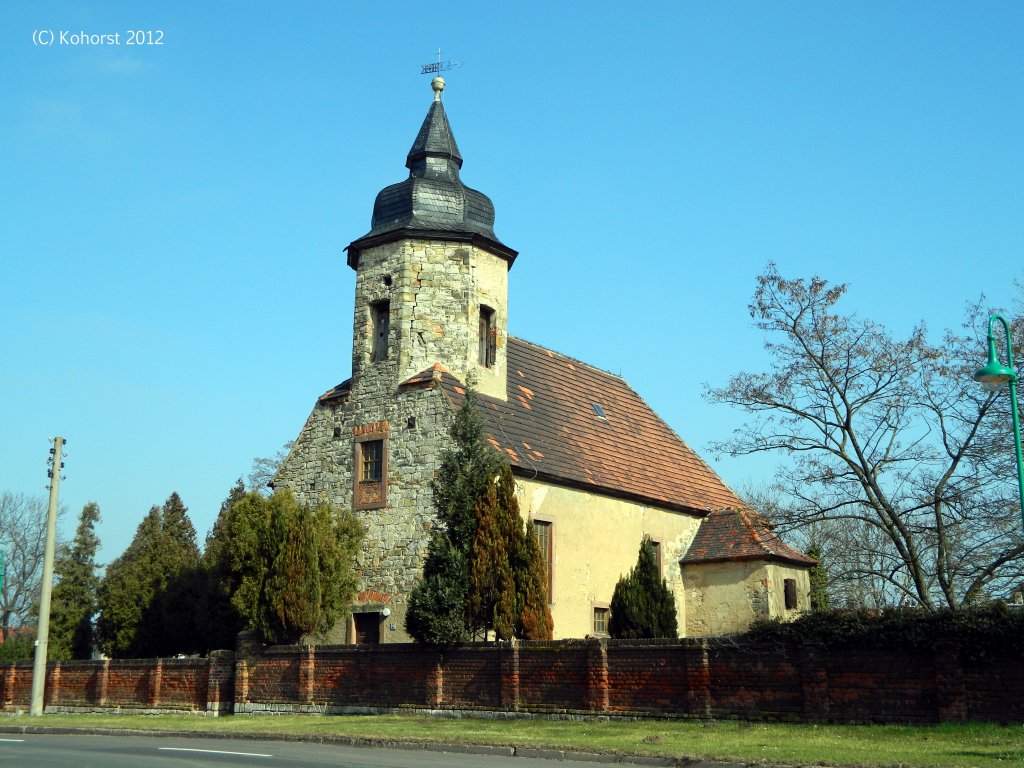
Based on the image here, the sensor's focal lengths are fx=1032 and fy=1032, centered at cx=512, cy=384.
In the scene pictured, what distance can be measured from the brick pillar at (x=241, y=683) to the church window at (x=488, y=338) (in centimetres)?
981

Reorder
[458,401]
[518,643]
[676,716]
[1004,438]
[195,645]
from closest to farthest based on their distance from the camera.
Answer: [676,716] → [518,643] → [1004,438] → [458,401] → [195,645]

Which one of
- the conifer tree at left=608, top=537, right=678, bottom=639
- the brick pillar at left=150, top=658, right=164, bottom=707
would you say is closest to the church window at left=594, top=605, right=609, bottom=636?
the conifer tree at left=608, top=537, right=678, bottom=639

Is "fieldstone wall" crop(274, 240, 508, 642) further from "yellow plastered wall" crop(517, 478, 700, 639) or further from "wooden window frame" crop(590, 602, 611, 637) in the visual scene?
"wooden window frame" crop(590, 602, 611, 637)

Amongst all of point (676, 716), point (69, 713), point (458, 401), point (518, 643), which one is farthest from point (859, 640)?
point (69, 713)

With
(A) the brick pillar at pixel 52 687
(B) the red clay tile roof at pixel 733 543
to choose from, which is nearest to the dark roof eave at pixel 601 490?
A: (B) the red clay tile roof at pixel 733 543

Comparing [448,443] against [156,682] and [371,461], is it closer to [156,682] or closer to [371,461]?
[371,461]

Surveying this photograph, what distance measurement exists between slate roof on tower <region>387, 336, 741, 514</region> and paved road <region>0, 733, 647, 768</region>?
417 inches

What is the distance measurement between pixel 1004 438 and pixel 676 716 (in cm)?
951

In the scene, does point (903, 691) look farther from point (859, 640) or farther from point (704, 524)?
point (704, 524)

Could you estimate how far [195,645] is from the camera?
3061 cm

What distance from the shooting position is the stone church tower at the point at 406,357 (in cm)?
2530

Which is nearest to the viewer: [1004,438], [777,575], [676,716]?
[676,716]

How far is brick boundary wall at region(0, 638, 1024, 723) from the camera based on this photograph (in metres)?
15.2

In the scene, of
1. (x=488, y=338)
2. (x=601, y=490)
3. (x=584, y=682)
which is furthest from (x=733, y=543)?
(x=584, y=682)
